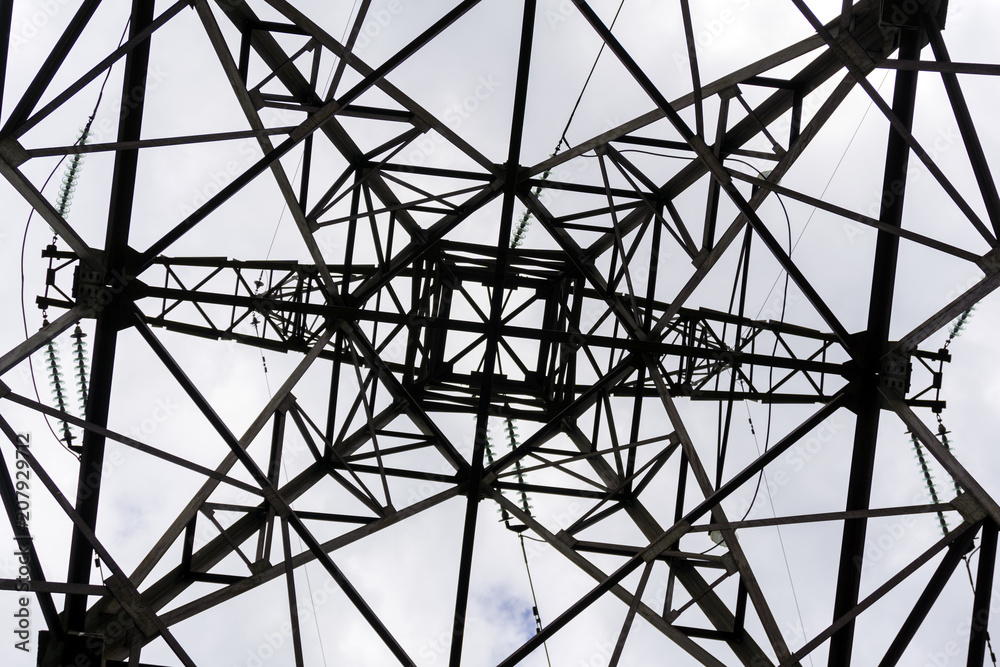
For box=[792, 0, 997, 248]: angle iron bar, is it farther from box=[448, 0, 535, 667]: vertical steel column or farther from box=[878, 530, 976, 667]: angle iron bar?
box=[878, 530, 976, 667]: angle iron bar

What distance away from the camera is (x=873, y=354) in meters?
12.4

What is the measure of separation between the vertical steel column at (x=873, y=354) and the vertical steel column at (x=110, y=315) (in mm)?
9107

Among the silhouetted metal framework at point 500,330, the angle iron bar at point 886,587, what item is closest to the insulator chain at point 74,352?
the silhouetted metal framework at point 500,330

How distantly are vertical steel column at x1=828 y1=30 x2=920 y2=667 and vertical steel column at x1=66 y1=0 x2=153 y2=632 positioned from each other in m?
9.11

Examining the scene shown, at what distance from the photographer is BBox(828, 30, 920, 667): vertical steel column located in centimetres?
1136

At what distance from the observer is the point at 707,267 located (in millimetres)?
13289

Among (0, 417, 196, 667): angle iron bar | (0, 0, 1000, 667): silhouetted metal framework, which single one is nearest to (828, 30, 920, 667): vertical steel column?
(0, 0, 1000, 667): silhouetted metal framework

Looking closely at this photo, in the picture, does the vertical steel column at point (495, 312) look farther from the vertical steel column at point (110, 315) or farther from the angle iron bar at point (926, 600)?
the angle iron bar at point (926, 600)

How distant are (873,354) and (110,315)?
9804 millimetres

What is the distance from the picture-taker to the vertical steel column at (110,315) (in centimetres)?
1152

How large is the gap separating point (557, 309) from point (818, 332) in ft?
15.3

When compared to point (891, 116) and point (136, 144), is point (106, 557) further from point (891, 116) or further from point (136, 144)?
point (891, 116)

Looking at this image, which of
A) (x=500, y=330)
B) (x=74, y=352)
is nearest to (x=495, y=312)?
(x=500, y=330)

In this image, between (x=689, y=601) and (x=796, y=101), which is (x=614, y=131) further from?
(x=689, y=601)
